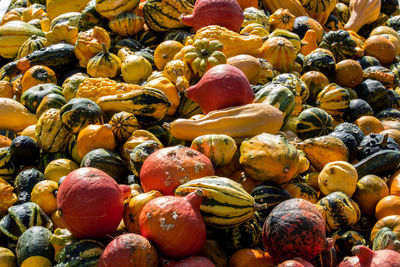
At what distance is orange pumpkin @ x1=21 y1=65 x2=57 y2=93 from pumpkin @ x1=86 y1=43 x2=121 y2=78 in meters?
0.41

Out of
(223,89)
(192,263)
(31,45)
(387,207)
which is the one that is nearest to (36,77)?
(31,45)

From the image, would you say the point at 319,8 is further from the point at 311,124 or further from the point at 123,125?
the point at 123,125

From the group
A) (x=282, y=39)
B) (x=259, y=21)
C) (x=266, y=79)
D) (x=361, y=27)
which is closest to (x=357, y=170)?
(x=266, y=79)

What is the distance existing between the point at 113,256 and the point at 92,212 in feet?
1.07

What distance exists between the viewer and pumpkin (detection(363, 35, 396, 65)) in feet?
16.9

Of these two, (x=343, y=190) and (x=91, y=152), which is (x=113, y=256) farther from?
→ (x=343, y=190)

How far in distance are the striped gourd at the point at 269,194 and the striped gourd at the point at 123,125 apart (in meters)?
1.05

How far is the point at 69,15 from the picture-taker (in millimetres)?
5020

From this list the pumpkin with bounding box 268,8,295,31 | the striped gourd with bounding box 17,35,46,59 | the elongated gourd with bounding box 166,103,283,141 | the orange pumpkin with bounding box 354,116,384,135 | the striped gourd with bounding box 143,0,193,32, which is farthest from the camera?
the pumpkin with bounding box 268,8,295,31

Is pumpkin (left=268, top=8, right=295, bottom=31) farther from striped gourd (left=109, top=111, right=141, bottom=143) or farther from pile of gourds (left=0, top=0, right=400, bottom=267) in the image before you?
striped gourd (left=109, top=111, right=141, bottom=143)

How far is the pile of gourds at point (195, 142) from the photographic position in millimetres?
2230

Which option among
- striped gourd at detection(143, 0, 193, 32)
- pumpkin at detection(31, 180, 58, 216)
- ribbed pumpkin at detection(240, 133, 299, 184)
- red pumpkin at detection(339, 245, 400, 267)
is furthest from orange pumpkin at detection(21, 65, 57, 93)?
red pumpkin at detection(339, 245, 400, 267)

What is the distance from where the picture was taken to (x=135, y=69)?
3.86 meters

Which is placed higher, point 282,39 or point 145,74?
point 282,39
